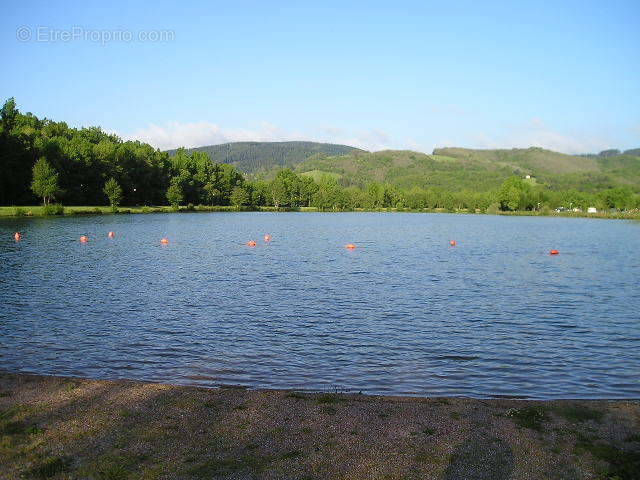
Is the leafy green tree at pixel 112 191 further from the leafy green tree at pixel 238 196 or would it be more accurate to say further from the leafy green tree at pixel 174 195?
the leafy green tree at pixel 238 196

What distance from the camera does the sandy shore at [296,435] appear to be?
8062mm

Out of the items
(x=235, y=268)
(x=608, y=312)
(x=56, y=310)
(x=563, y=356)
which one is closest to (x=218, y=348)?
(x=56, y=310)

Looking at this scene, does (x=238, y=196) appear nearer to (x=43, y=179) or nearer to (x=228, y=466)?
(x=43, y=179)

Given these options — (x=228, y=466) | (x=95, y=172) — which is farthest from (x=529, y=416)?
(x=95, y=172)

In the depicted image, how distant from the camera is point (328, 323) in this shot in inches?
814

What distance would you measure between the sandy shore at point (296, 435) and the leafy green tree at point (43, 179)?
339 ft

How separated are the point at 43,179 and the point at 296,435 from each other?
109188 millimetres

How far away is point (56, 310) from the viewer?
21.7 meters

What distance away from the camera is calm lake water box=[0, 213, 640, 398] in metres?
14.2

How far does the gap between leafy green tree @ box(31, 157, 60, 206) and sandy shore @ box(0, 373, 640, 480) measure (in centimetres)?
10347

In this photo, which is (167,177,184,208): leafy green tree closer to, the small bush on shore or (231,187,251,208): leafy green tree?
(231,187,251,208): leafy green tree

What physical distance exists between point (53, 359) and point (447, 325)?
544 inches

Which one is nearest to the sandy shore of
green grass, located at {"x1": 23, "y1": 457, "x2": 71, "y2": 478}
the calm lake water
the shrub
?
green grass, located at {"x1": 23, "y1": 457, "x2": 71, "y2": 478}

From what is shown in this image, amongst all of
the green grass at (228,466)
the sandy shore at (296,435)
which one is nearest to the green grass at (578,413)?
the sandy shore at (296,435)
